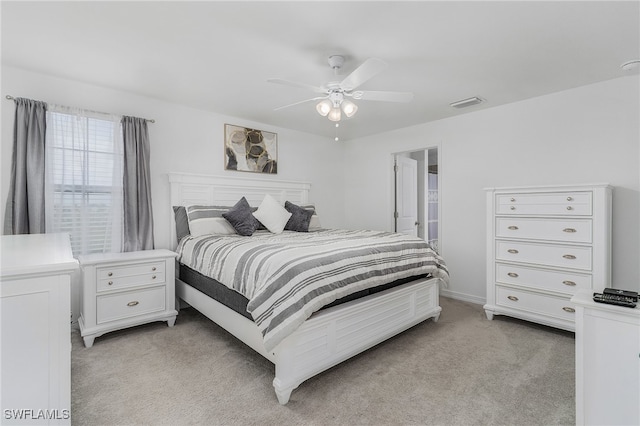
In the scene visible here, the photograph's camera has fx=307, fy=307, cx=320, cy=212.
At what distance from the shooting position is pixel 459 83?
299 cm

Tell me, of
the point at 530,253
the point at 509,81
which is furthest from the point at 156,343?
the point at 509,81

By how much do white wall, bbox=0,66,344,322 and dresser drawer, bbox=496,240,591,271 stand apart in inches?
111

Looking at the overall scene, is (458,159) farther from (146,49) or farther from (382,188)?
(146,49)

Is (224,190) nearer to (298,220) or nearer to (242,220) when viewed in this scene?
(242,220)

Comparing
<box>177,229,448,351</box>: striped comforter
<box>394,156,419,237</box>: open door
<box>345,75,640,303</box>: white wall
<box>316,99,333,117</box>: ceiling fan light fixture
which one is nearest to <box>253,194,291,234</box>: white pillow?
<box>177,229,448,351</box>: striped comforter

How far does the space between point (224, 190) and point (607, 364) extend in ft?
12.4

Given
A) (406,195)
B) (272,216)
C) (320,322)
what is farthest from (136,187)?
(406,195)

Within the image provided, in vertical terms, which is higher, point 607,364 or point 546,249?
point 546,249

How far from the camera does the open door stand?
16.4 ft

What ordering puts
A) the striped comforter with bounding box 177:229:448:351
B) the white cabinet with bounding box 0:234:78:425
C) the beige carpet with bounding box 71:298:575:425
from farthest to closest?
the striped comforter with bounding box 177:229:448:351, the beige carpet with bounding box 71:298:575:425, the white cabinet with bounding box 0:234:78:425

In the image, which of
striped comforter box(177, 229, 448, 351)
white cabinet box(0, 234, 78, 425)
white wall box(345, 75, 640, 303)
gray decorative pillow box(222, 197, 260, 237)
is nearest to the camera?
white cabinet box(0, 234, 78, 425)

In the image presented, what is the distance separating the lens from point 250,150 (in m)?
4.32

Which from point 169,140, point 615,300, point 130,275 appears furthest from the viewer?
point 169,140

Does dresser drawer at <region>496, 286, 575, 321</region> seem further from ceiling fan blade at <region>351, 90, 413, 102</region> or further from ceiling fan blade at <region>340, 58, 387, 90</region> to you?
ceiling fan blade at <region>340, 58, 387, 90</region>
